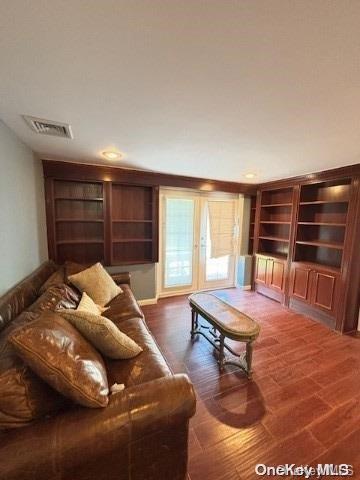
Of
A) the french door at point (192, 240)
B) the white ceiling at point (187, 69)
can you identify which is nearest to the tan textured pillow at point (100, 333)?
the white ceiling at point (187, 69)

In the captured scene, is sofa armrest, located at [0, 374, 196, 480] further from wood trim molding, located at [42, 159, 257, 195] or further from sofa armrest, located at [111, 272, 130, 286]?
wood trim molding, located at [42, 159, 257, 195]

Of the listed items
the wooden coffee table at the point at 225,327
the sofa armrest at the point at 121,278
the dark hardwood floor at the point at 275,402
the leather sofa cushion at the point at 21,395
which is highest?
the leather sofa cushion at the point at 21,395

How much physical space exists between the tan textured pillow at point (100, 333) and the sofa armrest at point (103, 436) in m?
0.37

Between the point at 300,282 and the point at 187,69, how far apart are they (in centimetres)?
332

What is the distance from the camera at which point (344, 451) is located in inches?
52.7

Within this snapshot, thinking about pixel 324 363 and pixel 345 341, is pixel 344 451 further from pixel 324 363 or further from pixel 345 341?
pixel 345 341

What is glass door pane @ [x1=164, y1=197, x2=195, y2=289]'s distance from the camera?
3.79 meters

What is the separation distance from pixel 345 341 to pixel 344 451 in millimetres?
1609

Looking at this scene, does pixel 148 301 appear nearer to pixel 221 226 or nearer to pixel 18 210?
pixel 221 226

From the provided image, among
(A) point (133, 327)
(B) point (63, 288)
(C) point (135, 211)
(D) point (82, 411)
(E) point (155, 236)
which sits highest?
(C) point (135, 211)

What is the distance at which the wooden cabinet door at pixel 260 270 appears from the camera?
A: 4062mm

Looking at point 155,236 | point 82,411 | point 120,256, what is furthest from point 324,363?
point 120,256

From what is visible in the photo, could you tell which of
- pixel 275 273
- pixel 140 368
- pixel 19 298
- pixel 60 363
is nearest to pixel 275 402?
pixel 140 368

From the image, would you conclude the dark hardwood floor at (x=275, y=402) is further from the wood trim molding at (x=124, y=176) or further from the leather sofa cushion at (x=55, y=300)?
the wood trim molding at (x=124, y=176)
